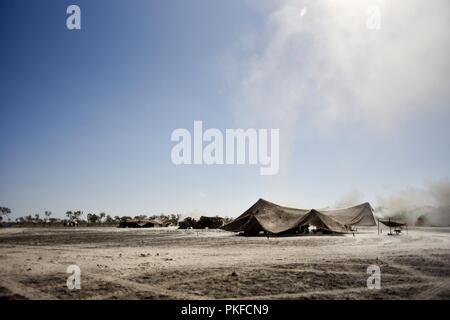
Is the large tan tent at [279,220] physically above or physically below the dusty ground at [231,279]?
below

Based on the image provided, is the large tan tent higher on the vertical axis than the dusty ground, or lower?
lower

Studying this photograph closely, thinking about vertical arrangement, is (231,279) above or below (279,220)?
above

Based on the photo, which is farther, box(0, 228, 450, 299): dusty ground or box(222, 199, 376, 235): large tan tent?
box(222, 199, 376, 235): large tan tent

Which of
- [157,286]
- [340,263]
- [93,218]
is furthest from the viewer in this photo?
[93,218]

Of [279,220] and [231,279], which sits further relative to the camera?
[279,220]

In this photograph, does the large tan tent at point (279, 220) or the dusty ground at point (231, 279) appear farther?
the large tan tent at point (279, 220)
